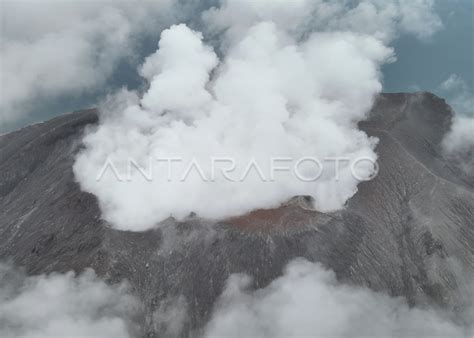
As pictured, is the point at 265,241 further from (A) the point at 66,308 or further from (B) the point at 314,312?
(A) the point at 66,308

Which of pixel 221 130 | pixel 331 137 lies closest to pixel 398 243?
pixel 331 137

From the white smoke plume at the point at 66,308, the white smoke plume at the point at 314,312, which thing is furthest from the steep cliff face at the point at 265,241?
the white smoke plume at the point at 66,308

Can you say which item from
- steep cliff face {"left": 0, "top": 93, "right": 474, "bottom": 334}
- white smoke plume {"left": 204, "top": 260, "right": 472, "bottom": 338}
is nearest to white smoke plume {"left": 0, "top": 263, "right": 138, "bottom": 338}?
steep cliff face {"left": 0, "top": 93, "right": 474, "bottom": 334}

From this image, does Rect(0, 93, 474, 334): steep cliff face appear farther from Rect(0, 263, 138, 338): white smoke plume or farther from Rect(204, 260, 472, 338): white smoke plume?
Rect(0, 263, 138, 338): white smoke plume

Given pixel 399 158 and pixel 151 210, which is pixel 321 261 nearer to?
pixel 151 210

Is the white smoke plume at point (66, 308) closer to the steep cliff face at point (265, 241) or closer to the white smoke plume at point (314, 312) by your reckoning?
the steep cliff face at point (265, 241)

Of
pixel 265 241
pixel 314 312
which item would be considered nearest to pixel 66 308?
pixel 265 241
